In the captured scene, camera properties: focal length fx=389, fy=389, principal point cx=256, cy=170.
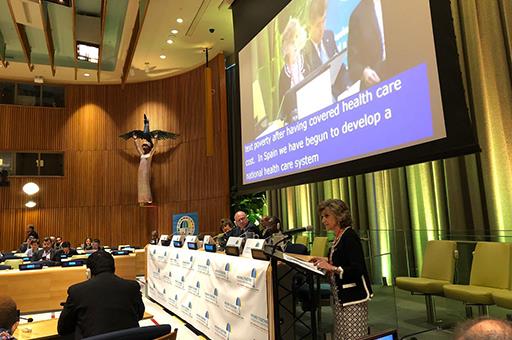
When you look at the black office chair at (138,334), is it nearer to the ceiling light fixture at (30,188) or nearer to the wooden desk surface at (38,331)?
the wooden desk surface at (38,331)

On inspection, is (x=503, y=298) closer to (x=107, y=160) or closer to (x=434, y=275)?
→ (x=434, y=275)

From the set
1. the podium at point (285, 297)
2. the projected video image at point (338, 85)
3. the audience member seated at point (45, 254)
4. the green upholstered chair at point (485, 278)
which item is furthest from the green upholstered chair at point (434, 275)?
the audience member seated at point (45, 254)

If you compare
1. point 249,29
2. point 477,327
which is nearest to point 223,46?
point 249,29

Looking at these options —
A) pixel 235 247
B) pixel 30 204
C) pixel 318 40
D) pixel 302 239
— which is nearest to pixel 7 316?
pixel 235 247

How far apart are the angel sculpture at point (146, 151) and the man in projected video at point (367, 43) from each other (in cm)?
918

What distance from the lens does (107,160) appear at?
1304 centimetres

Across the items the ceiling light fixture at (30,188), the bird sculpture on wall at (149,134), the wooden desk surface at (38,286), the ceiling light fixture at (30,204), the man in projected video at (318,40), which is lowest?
the wooden desk surface at (38,286)

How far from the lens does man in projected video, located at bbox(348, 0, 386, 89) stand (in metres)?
3.22

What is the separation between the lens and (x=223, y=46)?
11062mm

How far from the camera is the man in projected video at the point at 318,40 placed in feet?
12.7

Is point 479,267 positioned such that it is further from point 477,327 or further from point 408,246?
point 477,327

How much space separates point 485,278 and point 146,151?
10537mm

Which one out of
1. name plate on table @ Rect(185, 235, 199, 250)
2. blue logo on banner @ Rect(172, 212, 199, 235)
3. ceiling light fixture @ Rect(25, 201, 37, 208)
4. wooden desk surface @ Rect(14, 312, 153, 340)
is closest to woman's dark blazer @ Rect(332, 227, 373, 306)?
wooden desk surface @ Rect(14, 312, 153, 340)

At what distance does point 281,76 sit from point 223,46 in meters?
6.86
